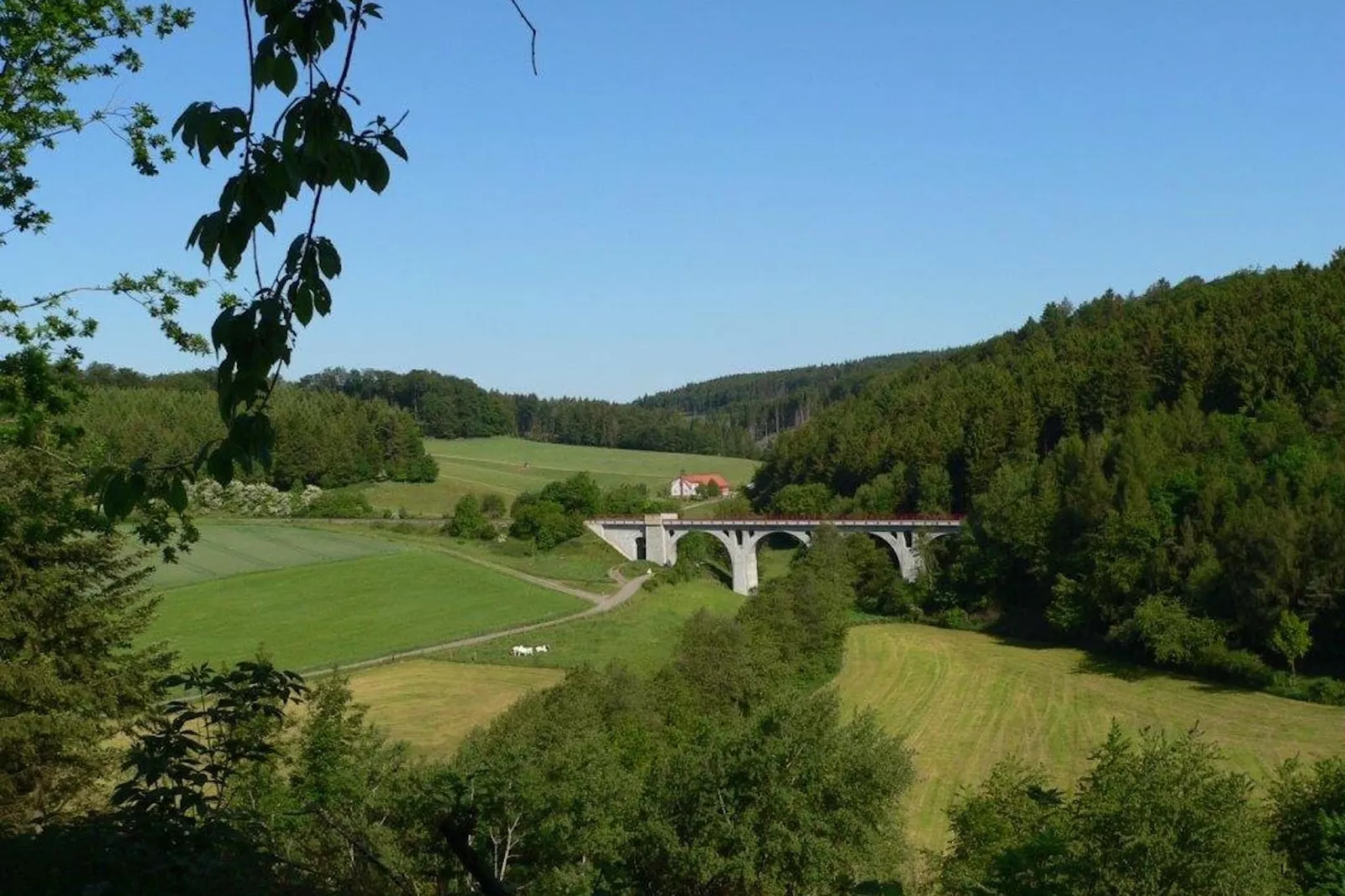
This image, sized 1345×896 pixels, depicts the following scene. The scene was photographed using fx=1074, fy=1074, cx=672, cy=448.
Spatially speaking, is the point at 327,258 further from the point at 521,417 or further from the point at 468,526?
the point at 521,417

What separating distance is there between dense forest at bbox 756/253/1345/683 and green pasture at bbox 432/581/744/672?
13.8 metres

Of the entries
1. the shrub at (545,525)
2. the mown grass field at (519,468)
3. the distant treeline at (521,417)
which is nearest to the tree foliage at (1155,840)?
the shrub at (545,525)

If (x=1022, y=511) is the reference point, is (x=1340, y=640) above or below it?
below

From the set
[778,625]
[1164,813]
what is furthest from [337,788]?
[778,625]

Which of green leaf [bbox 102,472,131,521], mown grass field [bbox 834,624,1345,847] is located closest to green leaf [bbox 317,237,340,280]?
green leaf [bbox 102,472,131,521]

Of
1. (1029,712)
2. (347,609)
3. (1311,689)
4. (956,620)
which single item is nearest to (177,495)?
(1029,712)

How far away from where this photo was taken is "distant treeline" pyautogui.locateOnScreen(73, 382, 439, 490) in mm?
72500

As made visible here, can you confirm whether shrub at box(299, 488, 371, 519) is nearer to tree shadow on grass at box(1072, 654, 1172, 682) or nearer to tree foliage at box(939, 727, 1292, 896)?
tree shadow on grass at box(1072, 654, 1172, 682)

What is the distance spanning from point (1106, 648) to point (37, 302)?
139 feet

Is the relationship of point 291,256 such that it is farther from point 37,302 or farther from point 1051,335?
point 1051,335

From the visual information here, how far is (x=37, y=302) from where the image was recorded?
23.3 ft

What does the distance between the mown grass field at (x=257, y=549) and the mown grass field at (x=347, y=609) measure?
1168 mm

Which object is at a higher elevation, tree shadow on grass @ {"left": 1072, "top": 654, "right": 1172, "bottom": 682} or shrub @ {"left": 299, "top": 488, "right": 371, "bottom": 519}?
shrub @ {"left": 299, "top": 488, "right": 371, "bottom": 519}

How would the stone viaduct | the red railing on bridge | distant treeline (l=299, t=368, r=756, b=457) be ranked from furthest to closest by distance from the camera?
distant treeline (l=299, t=368, r=756, b=457), the red railing on bridge, the stone viaduct
